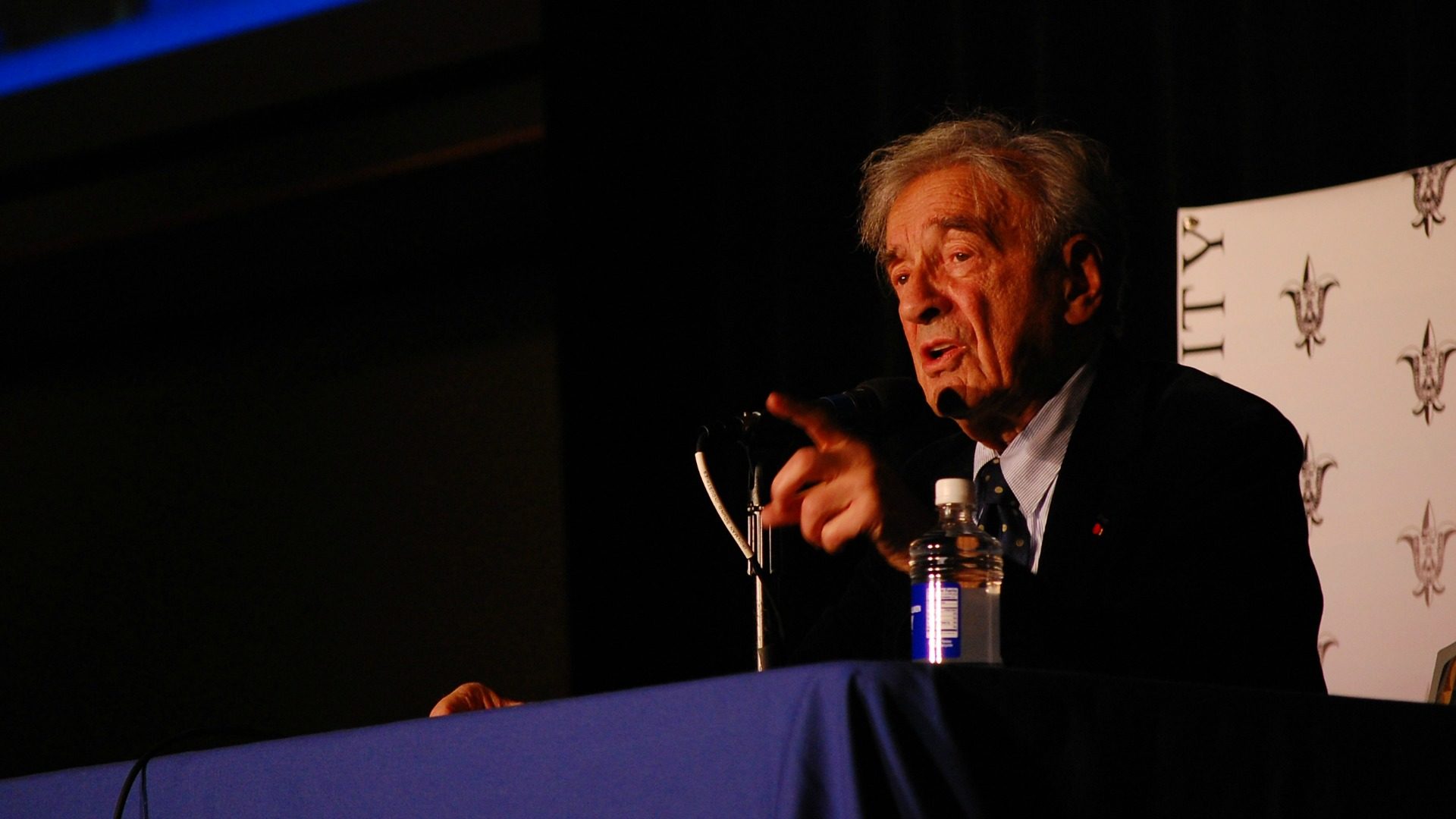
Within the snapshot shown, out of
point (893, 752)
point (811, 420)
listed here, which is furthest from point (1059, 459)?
point (893, 752)

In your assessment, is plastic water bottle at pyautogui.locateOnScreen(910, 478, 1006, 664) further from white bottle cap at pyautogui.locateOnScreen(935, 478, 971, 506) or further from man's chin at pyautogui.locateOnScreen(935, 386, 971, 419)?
man's chin at pyautogui.locateOnScreen(935, 386, 971, 419)

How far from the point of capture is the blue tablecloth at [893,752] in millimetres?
940

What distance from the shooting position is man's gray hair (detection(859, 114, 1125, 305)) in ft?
6.73

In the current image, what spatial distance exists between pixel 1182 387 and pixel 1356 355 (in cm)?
72

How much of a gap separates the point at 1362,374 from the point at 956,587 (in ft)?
4.67

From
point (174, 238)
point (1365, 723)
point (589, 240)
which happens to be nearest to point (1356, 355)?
point (1365, 723)

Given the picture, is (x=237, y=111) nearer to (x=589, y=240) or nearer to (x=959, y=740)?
(x=589, y=240)

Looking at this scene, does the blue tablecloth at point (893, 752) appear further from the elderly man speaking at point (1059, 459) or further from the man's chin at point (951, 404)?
the man's chin at point (951, 404)

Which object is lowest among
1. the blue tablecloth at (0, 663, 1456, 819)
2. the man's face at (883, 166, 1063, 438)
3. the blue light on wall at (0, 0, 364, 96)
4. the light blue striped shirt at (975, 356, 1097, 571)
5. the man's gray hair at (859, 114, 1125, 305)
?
the blue tablecloth at (0, 663, 1456, 819)

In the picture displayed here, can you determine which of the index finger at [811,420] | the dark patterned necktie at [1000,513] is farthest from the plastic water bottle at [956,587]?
the dark patterned necktie at [1000,513]

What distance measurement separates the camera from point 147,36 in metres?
A: 3.78

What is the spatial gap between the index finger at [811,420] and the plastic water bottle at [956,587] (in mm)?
105

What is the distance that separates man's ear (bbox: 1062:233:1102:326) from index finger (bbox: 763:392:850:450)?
31.4 inches

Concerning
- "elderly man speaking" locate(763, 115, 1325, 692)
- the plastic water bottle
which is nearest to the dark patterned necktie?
"elderly man speaking" locate(763, 115, 1325, 692)
